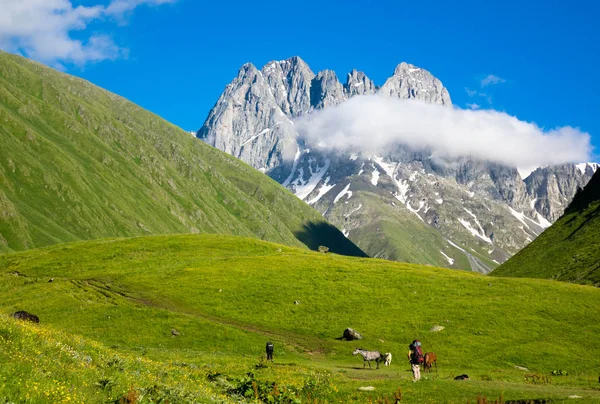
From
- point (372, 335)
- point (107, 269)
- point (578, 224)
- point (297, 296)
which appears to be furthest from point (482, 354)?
point (578, 224)

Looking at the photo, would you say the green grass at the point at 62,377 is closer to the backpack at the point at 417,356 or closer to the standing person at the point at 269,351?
the backpack at the point at 417,356

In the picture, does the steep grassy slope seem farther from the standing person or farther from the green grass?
the green grass

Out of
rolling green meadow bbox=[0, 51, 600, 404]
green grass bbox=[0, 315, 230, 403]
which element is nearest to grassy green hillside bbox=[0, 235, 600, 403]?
rolling green meadow bbox=[0, 51, 600, 404]

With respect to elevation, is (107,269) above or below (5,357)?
above

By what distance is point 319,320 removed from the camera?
64125 millimetres

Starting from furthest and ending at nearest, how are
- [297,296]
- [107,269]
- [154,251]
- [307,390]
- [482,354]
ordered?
[154,251] < [107,269] < [297,296] < [482,354] < [307,390]

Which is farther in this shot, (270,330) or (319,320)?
(319,320)

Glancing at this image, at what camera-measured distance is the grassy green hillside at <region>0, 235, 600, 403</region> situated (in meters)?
36.4

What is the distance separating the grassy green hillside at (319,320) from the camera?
36.4 meters

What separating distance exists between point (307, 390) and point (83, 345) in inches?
495

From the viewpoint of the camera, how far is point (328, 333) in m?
60.1

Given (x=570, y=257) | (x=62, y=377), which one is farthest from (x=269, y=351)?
(x=570, y=257)

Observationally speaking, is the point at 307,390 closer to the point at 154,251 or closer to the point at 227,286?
the point at 227,286

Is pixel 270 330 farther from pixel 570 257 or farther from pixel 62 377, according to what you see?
pixel 570 257
